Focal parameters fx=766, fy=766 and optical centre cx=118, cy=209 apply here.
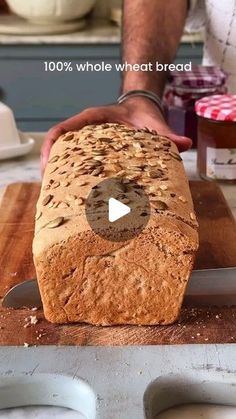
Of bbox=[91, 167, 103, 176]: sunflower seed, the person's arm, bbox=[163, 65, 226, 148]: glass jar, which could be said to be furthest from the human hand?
bbox=[91, 167, 103, 176]: sunflower seed

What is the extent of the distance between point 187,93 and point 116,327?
894 millimetres

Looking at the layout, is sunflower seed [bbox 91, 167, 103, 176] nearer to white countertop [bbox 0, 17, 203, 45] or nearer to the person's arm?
the person's arm

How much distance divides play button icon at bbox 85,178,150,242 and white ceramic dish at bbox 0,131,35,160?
2.13 feet

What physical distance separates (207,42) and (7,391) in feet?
4.94

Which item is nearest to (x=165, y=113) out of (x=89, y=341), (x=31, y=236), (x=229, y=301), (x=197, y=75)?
(x=197, y=75)

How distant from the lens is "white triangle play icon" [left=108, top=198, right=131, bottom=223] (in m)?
1.07

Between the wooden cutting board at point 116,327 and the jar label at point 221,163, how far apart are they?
27mm

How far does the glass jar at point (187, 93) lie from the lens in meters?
1.84

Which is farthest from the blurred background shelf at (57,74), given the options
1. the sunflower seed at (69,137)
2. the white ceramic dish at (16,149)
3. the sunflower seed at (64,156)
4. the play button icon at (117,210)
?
the play button icon at (117,210)

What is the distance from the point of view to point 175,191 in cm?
120

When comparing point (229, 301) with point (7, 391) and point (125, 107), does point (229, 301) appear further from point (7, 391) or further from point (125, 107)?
point (125, 107)

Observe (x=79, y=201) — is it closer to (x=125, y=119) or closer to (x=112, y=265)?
(x=112, y=265)

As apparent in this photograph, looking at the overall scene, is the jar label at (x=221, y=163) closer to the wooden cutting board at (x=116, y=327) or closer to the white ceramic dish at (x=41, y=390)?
the wooden cutting board at (x=116, y=327)

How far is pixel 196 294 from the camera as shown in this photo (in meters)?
1.15
